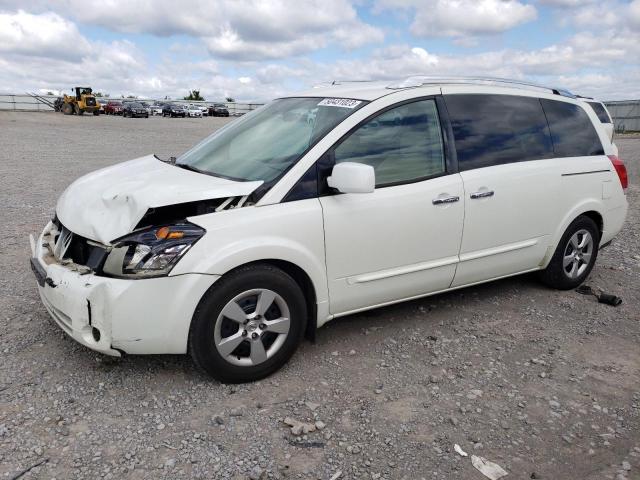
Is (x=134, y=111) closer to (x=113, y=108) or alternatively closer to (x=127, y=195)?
(x=113, y=108)

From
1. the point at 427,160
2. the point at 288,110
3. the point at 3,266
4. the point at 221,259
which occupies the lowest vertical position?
the point at 3,266

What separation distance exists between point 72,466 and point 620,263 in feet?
18.8

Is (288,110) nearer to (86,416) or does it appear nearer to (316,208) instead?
(316,208)

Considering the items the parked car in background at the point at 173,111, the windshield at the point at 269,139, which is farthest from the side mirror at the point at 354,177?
the parked car in background at the point at 173,111

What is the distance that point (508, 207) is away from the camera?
14.5ft

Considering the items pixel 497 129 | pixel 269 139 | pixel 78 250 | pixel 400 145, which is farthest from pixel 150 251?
pixel 497 129

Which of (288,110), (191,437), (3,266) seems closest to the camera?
(191,437)

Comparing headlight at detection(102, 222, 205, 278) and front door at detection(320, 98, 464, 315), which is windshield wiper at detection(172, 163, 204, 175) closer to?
headlight at detection(102, 222, 205, 278)

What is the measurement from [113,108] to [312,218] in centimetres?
4966

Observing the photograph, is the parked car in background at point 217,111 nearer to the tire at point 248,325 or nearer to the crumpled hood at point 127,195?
the crumpled hood at point 127,195

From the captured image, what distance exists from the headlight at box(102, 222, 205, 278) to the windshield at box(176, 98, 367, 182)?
2.17 feet

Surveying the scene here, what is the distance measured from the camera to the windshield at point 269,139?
370 centimetres

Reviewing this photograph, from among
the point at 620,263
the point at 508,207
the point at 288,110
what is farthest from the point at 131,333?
the point at 620,263

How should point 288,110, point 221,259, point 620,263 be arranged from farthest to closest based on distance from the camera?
point 620,263
point 288,110
point 221,259
